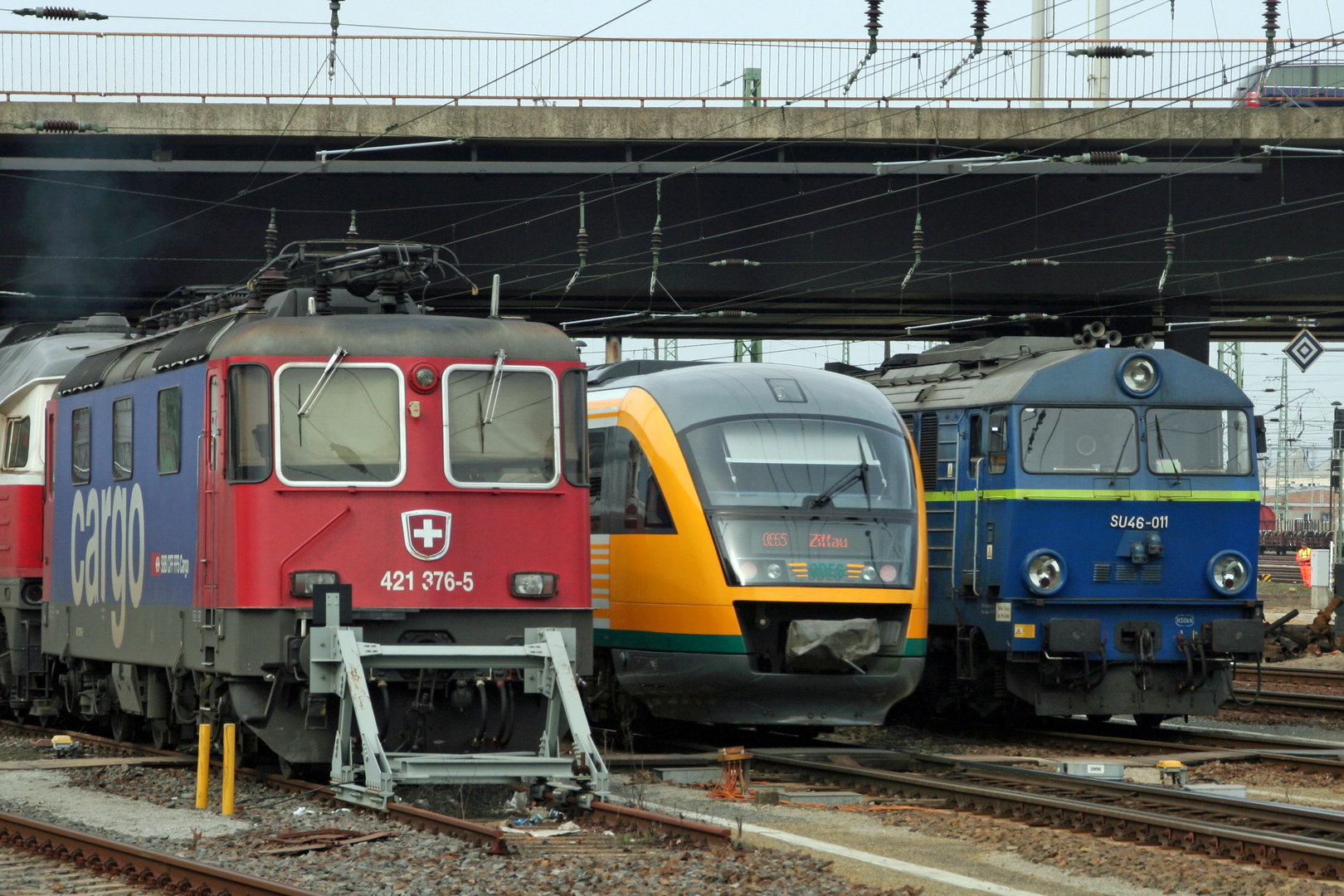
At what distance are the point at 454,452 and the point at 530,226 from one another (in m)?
16.3

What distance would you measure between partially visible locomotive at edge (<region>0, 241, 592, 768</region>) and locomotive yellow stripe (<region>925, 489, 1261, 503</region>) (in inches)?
205

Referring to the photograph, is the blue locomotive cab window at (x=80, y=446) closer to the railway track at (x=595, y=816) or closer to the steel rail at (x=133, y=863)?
the railway track at (x=595, y=816)

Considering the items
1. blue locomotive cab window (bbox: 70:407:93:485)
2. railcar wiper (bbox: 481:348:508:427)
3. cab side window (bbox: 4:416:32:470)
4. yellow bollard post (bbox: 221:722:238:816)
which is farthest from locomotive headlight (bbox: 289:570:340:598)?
cab side window (bbox: 4:416:32:470)

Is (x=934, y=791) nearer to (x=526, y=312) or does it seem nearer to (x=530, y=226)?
(x=530, y=226)

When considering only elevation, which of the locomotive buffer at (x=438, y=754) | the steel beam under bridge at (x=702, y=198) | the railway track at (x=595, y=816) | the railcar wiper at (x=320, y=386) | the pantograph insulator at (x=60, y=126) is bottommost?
the railway track at (x=595, y=816)

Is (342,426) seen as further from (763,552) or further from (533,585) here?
(763,552)

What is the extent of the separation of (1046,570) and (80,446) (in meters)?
8.29

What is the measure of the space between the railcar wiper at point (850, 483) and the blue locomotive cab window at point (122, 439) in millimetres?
5185

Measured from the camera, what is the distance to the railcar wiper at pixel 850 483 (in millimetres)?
13711

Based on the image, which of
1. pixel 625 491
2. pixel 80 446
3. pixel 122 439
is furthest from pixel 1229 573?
pixel 80 446

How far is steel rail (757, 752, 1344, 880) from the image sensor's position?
30.1 feet

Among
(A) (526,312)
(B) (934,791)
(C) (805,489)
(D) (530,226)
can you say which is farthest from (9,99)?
(B) (934,791)

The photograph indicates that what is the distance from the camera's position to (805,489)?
1377 cm

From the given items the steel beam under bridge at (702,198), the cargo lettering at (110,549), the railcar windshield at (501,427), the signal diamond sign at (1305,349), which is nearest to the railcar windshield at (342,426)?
the railcar windshield at (501,427)
